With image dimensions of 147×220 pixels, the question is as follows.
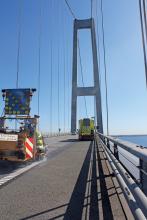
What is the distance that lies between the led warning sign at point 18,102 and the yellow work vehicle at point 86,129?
1061 inches

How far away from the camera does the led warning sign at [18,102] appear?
10883 mm

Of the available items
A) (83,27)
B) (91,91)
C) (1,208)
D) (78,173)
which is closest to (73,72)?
(91,91)

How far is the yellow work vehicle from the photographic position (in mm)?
37941

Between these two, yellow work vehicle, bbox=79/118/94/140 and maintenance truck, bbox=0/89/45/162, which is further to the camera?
yellow work vehicle, bbox=79/118/94/140

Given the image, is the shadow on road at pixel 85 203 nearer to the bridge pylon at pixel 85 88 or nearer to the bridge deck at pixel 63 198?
the bridge deck at pixel 63 198

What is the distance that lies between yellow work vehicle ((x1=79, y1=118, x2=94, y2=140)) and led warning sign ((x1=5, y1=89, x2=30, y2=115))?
88.4 ft

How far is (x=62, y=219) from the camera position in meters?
3.86

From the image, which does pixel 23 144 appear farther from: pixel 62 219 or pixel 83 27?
pixel 83 27

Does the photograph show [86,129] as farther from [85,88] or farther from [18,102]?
[18,102]

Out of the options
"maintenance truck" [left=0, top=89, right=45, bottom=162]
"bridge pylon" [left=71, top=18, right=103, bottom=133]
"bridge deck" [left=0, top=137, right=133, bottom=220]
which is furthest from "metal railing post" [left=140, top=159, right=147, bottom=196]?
"bridge pylon" [left=71, top=18, right=103, bottom=133]

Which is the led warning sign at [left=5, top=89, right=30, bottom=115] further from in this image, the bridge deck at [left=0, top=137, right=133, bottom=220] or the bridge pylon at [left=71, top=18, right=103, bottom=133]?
the bridge pylon at [left=71, top=18, right=103, bottom=133]

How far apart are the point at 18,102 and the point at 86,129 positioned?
28.3m

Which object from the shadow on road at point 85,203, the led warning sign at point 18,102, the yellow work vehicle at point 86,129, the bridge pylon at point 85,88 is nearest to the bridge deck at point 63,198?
the shadow on road at point 85,203

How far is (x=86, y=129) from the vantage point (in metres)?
38.9
